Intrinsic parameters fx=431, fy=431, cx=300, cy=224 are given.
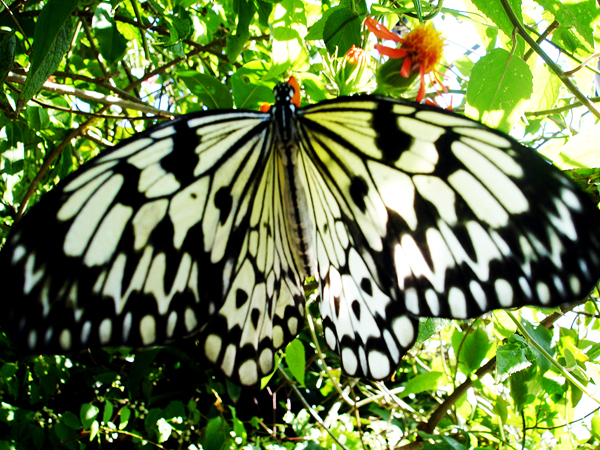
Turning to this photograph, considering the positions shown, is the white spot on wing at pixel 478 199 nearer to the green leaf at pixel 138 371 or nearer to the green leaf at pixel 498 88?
the green leaf at pixel 498 88

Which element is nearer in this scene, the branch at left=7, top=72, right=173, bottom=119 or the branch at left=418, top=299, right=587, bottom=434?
the branch at left=7, top=72, right=173, bottom=119

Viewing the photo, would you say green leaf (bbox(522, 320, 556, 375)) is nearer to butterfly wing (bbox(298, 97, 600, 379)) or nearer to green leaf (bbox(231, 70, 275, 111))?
butterfly wing (bbox(298, 97, 600, 379))

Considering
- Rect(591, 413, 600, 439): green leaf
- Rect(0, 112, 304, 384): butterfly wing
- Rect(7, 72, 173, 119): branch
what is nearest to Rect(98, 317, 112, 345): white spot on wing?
Rect(0, 112, 304, 384): butterfly wing

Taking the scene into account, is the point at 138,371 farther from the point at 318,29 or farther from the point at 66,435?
the point at 318,29

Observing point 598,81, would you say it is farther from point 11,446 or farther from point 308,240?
point 11,446

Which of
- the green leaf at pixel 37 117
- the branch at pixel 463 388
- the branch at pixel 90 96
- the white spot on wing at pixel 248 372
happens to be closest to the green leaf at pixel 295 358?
the white spot on wing at pixel 248 372

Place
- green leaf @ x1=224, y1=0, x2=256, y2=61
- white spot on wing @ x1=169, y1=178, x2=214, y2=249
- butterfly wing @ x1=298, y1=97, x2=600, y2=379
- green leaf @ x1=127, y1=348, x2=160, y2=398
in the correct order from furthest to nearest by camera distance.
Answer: green leaf @ x1=127, y1=348, x2=160, y2=398 < green leaf @ x1=224, y1=0, x2=256, y2=61 < white spot on wing @ x1=169, y1=178, x2=214, y2=249 < butterfly wing @ x1=298, y1=97, x2=600, y2=379
